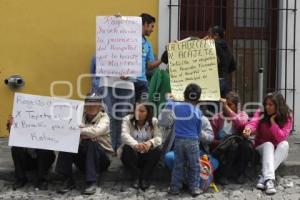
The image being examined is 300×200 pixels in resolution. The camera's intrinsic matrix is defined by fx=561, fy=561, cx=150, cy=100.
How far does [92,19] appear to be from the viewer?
24.6ft

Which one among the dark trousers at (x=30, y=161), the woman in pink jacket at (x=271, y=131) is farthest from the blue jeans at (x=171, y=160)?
the dark trousers at (x=30, y=161)

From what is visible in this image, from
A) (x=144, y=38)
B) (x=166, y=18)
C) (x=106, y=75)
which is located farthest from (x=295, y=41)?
(x=106, y=75)

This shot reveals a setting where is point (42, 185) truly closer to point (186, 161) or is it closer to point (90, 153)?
point (90, 153)

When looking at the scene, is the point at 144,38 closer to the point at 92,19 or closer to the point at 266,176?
Answer: the point at 92,19

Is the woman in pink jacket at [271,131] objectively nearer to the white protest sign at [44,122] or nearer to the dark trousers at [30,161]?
the white protest sign at [44,122]

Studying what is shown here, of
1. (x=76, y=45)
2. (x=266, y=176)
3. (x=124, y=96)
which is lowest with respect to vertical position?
(x=266, y=176)

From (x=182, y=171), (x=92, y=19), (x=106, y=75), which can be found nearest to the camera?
(x=182, y=171)

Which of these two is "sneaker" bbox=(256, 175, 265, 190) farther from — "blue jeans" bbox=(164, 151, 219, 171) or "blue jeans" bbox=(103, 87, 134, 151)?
"blue jeans" bbox=(103, 87, 134, 151)

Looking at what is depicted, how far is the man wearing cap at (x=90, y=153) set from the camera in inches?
223

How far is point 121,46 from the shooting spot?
6328mm

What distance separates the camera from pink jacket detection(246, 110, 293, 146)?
5.89 metres

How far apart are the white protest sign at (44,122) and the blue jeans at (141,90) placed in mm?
968

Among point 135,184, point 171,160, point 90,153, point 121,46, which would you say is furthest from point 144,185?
point 121,46

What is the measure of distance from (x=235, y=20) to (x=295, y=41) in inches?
34.2
